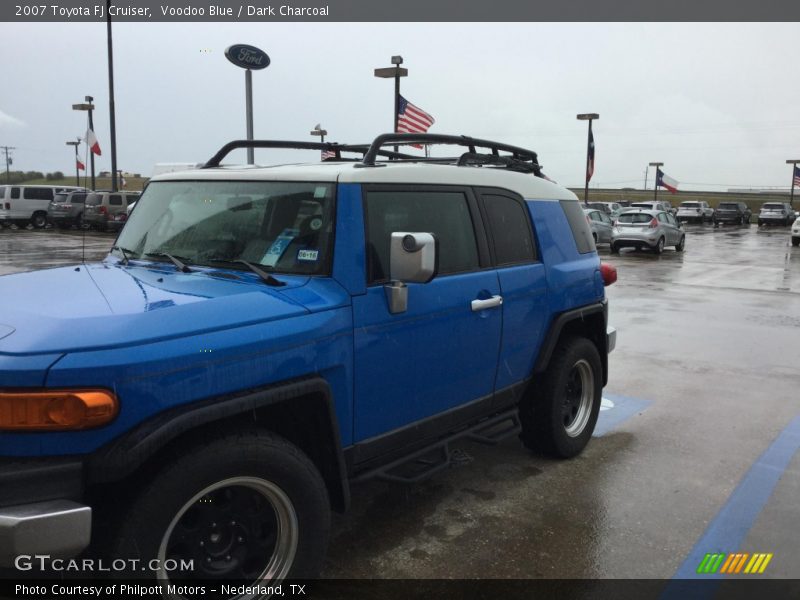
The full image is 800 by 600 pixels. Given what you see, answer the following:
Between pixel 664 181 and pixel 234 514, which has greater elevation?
pixel 664 181

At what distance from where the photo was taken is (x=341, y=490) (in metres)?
2.94

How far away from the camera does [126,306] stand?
2559 mm

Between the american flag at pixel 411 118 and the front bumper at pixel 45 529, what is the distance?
18.8m

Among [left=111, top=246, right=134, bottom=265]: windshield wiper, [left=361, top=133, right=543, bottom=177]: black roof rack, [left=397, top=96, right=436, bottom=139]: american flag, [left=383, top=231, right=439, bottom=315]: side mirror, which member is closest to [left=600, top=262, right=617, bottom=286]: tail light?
[left=361, top=133, right=543, bottom=177]: black roof rack

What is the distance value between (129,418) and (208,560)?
0.71 meters

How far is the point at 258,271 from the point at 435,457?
188 centimetres

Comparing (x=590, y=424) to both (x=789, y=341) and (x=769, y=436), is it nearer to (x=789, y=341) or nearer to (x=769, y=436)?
(x=769, y=436)

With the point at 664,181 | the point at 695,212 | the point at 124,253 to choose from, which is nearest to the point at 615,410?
the point at 124,253

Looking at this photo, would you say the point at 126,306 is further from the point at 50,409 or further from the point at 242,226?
the point at 242,226

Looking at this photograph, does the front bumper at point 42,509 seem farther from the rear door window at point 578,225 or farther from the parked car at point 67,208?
the parked car at point 67,208

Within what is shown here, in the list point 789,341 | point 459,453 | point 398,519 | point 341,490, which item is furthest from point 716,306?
point 341,490

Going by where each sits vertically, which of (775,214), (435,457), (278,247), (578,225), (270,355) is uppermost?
(775,214)

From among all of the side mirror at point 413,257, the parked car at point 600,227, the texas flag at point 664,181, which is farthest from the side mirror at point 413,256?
the texas flag at point 664,181

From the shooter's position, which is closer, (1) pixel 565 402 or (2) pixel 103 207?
(1) pixel 565 402
